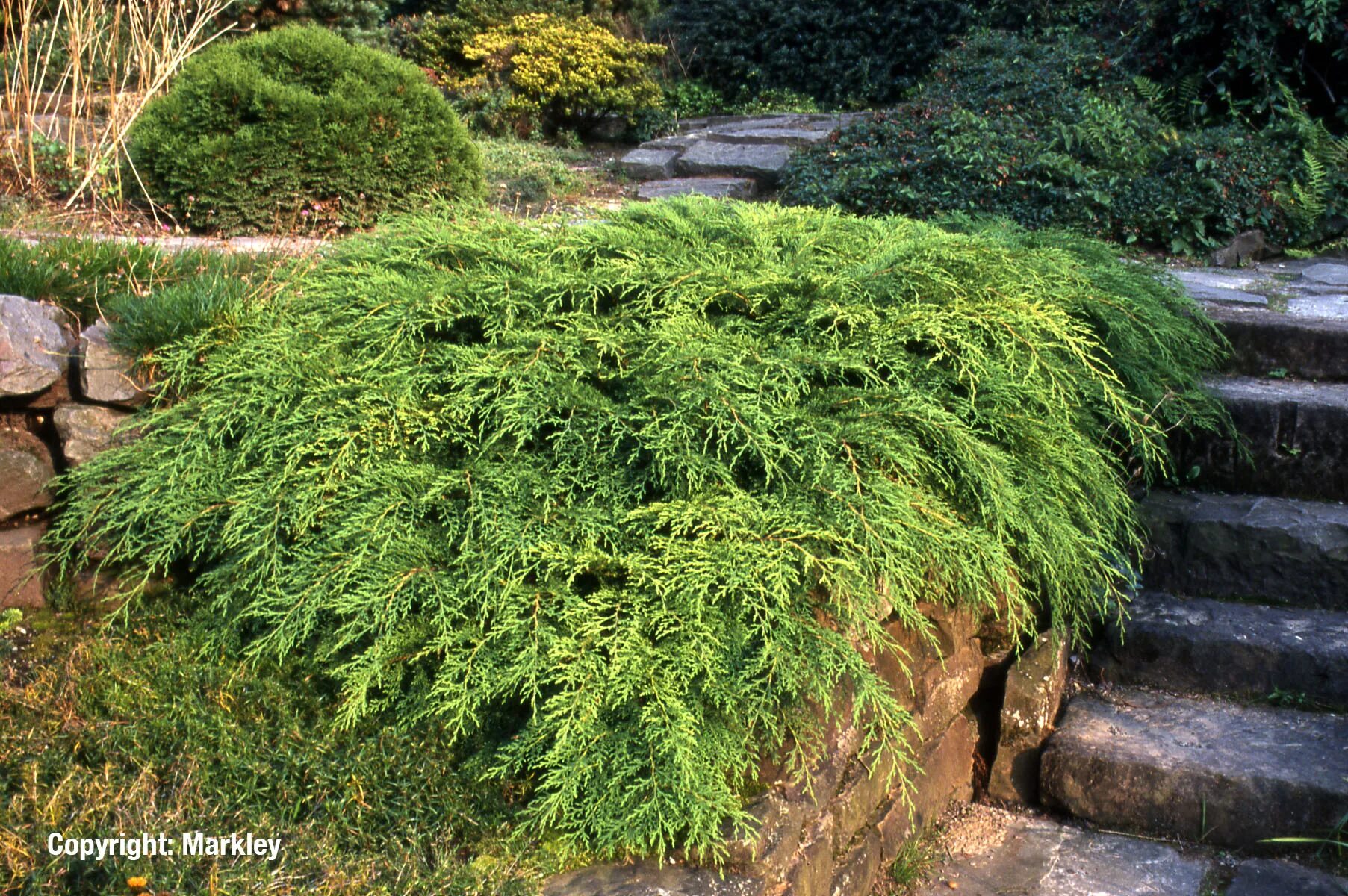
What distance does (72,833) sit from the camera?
2.27 metres

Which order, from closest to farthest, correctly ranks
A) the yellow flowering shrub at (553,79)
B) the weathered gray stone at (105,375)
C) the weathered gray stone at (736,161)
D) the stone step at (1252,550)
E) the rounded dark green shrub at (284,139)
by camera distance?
the weathered gray stone at (105,375) → the stone step at (1252,550) → the rounded dark green shrub at (284,139) → the weathered gray stone at (736,161) → the yellow flowering shrub at (553,79)

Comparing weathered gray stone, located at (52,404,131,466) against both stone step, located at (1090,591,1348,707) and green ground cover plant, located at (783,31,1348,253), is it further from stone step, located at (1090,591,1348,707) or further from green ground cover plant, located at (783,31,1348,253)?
green ground cover plant, located at (783,31,1348,253)

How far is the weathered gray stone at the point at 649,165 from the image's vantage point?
966 cm

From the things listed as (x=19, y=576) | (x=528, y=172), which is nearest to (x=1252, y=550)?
(x=19, y=576)

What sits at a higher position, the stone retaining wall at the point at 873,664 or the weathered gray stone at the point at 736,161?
the weathered gray stone at the point at 736,161

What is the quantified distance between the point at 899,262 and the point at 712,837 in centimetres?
175

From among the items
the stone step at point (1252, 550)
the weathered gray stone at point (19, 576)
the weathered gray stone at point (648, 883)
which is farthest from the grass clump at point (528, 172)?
the weathered gray stone at point (648, 883)

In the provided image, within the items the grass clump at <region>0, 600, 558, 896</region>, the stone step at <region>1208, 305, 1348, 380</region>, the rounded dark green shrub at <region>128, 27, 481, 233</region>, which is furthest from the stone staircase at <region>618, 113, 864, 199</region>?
the grass clump at <region>0, 600, 558, 896</region>

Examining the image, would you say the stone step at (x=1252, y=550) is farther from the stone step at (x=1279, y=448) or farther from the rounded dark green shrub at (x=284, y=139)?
the rounded dark green shrub at (x=284, y=139)

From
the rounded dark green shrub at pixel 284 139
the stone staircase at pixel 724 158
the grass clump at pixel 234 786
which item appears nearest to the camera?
the grass clump at pixel 234 786

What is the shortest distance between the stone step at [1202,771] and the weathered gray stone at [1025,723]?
0.25 feet

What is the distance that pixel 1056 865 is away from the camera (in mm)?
3092

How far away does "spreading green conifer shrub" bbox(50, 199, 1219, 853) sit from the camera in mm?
2412

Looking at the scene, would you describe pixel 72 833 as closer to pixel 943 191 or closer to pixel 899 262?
pixel 899 262
